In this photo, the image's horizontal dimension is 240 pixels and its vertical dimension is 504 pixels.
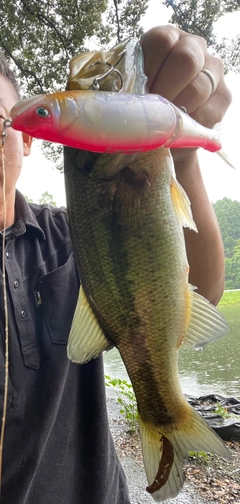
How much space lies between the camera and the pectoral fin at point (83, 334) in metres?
1.27

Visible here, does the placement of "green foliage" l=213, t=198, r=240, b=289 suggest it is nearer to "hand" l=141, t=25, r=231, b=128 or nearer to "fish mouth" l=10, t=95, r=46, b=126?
"hand" l=141, t=25, r=231, b=128

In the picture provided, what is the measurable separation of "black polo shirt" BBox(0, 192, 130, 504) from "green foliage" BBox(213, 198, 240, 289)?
133 ft

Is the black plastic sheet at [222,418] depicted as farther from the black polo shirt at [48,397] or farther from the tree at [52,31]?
the tree at [52,31]

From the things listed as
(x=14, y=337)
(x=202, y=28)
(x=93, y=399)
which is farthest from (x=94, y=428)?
(x=202, y=28)

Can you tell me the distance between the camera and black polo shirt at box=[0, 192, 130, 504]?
65.6 inches

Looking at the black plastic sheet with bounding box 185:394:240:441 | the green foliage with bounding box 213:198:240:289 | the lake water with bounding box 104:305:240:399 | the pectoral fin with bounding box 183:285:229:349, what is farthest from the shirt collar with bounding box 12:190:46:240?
the green foliage with bounding box 213:198:240:289

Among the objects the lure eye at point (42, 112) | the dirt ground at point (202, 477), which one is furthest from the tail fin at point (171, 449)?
the dirt ground at point (202, 477)

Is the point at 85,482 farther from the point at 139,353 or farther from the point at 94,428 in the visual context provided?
the point at 139,353

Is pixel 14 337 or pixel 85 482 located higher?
pixel 14 337

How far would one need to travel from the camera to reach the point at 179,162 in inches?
59.1

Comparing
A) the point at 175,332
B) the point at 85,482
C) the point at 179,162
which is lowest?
the point at 85,482

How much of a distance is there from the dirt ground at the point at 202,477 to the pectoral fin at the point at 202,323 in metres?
2.98

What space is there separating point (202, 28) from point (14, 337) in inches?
339

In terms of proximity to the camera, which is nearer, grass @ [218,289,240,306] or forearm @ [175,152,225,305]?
forearm @ [175,152,225,305]
